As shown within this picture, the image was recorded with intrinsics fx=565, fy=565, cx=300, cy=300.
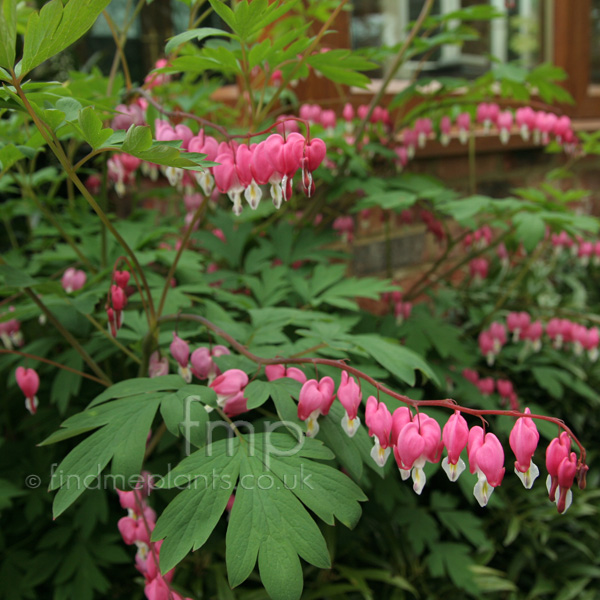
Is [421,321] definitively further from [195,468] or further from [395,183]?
[195,468]

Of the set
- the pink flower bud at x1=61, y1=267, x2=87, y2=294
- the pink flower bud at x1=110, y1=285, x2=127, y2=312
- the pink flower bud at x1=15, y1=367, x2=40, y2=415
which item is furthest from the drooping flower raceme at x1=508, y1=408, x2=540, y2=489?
the pink flower bud at x1=61, y1=267, x2=87, y2=294

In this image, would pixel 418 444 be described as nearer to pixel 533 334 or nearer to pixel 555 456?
pixel 555 456

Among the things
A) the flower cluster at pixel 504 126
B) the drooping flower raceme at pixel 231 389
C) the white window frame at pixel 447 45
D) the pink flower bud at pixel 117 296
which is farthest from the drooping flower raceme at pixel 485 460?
the white window frame at pixel 447 45

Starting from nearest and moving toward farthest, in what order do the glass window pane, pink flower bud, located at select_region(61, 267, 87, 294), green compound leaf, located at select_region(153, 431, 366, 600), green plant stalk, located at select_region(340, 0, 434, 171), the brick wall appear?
green compound leaf, located at select_region(153, 431, 366, 600) < pink flower bud, located at select_region(61, 267, 87, 294) < green plant stalk, located at select_region(340, 0, 434, 171) < the brick wall < the glass window pane

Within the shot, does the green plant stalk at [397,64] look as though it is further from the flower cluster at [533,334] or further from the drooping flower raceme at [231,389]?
the drooping flower raceme at [231,389]

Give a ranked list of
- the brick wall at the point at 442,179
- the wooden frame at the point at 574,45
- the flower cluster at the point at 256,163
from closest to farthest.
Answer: the flower cluster at the point at 256,163
the brick wall at the point at 442,179
the wooden frame at the point at 574,45

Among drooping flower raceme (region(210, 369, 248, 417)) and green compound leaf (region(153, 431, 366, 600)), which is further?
drooping flower raceme (region(210, 369, 248, 417))

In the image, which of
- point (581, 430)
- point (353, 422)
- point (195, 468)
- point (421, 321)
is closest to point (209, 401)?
point (195, 468)

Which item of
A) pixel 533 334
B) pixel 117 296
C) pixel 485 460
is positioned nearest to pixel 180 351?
pixel 117 296

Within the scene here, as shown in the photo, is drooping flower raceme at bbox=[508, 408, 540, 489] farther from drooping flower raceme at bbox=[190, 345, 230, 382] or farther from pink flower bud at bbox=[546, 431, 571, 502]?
drooping flower raceme at bbox=[190, 345, 230, 382]

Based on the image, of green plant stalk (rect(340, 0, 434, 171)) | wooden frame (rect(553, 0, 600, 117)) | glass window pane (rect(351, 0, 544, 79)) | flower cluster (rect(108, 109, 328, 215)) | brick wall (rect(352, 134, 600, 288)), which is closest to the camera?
flower cluster (rect(108, 109, 328, 215))

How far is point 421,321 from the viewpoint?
1614 millimetres

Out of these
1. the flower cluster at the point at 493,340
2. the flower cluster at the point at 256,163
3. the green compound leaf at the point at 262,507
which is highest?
the flower cluster at the point at 256,163

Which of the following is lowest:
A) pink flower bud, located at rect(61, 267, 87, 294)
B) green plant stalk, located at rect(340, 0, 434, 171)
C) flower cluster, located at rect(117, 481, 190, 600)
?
flower cluster, located at rect(117, 481, 190, 600)
